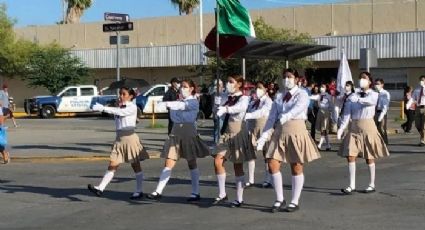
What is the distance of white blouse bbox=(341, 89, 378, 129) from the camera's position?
10.8 meters

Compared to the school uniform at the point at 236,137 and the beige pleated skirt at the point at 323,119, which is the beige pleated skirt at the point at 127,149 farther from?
the beige pleated skirt at the point at 323,119

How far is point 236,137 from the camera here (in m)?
10.0

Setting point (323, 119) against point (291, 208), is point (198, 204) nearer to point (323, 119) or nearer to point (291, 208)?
point (291, 208)

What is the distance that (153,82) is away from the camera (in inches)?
1999

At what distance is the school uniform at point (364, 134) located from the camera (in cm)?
1077

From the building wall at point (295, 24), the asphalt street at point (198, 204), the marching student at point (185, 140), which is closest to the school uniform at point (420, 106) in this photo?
the asphalt street at point (198, 204)

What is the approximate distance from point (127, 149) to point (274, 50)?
12184mm

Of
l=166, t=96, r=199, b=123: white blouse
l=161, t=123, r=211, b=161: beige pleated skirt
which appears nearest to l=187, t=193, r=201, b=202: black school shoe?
l=161, t=123, r=211, b=161: beige pleated skirt

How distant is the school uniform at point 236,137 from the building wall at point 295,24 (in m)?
34.2

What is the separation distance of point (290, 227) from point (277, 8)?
39.9 metres

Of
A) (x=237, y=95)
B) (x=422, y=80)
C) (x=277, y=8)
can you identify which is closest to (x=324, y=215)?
(x=237, y=95)

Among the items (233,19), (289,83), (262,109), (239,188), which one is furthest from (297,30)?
(289,83)

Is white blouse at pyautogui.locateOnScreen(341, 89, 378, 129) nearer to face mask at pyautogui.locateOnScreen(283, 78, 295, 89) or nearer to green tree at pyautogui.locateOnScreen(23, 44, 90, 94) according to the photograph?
face mask at pyautogui.locateOnScreen(283, 78, 295, 89)

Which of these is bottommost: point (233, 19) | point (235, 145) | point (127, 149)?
point (127, 149)
